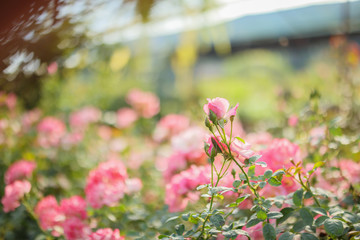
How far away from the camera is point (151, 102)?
196 cm

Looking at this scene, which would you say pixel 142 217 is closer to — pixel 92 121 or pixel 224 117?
pixel 224 117

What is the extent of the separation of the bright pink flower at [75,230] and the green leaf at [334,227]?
0.53 meters

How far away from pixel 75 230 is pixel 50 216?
124mm

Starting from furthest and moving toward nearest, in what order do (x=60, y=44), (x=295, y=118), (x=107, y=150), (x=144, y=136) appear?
(x=144, y=136) < (x=107, y=150) < (x=295, y=118) < (x=60, y=44)

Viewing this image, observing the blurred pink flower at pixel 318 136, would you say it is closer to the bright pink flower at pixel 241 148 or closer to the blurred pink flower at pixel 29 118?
the bright pink flower at pixel 241 148

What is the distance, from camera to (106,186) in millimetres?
906

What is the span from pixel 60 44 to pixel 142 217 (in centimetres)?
60

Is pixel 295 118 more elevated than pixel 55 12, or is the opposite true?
pixel 55 12

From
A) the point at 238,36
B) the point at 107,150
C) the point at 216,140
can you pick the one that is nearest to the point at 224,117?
the point at 216,140

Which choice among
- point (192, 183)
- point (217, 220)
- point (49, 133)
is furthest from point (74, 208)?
point (49, 133)

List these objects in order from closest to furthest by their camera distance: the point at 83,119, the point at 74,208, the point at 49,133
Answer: the point at 74,208, the point at 49,133, the point at 83,119

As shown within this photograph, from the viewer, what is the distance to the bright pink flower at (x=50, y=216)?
0.90 m

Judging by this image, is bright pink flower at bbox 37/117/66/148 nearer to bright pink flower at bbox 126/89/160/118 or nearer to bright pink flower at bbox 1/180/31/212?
bright pink flower at bbox 126/89/160/118

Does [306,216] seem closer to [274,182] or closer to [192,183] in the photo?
[274,182]
